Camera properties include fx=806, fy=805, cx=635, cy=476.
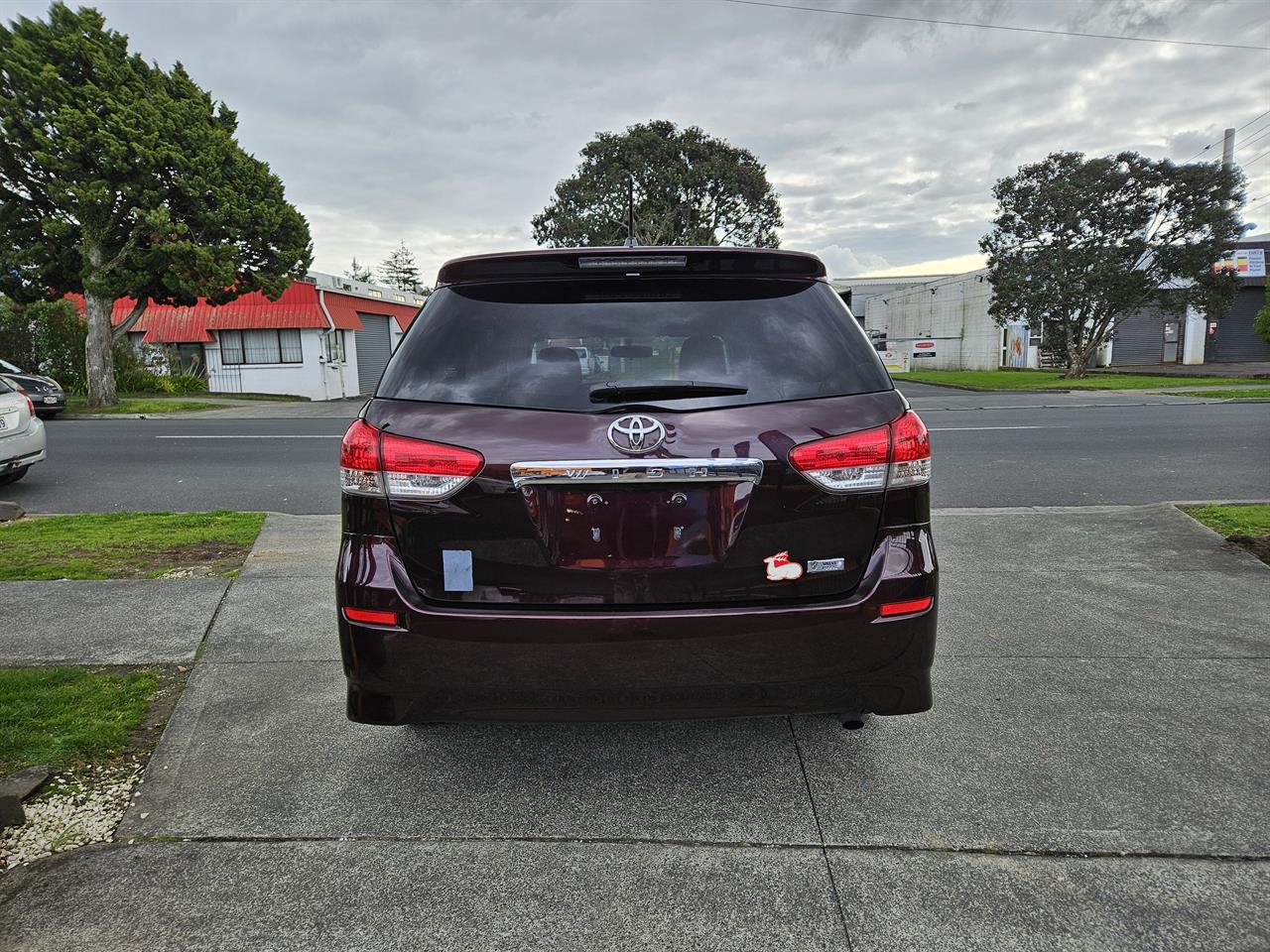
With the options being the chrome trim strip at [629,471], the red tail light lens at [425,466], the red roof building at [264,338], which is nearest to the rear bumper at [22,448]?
the red tail light lens at [425,466]

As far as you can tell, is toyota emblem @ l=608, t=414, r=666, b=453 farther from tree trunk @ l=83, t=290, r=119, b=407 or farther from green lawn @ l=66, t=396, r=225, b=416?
tree trunk @ l=83, t=290, r=119, b=407

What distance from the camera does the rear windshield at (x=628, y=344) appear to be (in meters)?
2.32

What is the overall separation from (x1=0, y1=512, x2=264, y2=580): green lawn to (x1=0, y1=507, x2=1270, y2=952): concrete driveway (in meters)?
1.94

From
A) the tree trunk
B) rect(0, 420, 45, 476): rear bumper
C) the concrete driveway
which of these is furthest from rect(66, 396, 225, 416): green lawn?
the concrete driveway

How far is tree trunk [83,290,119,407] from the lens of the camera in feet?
69.8

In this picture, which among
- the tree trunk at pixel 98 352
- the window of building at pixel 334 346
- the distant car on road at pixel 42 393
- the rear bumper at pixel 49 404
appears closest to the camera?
the distant car on road at pixel 42 393

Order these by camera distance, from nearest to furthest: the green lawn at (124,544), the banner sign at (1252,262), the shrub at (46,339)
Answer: the green lawn at (124,544) → the shrub at (46,339) → the banner sign at (1252,262)

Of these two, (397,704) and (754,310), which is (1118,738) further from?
(397,704)

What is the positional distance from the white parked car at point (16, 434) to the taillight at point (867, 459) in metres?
8.97

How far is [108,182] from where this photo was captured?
19656 millimetres

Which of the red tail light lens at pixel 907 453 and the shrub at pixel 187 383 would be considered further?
the shrub at pixel 187 383

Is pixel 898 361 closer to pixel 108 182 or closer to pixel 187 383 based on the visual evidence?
pixel 187 383

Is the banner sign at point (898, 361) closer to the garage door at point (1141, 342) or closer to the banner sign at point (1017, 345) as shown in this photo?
the banner sign at point (1017, 345)

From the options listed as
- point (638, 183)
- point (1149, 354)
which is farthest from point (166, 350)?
point (1149, 354)
